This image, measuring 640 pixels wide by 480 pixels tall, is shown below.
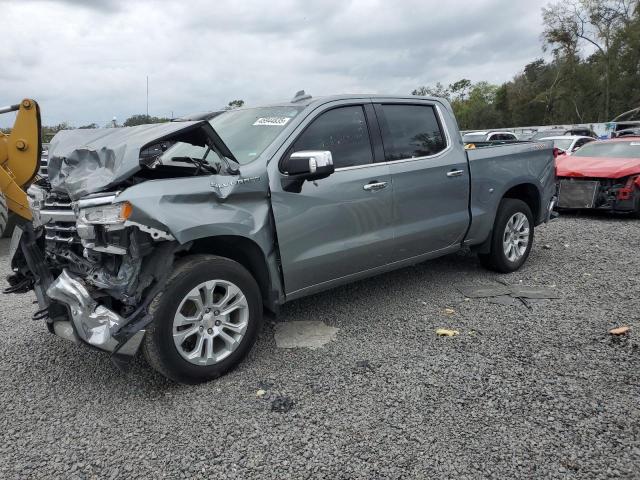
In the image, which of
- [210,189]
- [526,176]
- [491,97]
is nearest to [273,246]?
[210,189]

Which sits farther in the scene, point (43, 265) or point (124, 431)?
point (43, 265)

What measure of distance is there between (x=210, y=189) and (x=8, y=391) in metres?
1.93

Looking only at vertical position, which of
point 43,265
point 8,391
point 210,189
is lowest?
point 8,391

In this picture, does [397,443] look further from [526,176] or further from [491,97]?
[491,97]

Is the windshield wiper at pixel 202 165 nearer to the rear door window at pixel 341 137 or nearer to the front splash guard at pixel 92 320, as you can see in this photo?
the rear door window at pixel 341 137

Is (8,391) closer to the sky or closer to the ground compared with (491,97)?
closer to the ground

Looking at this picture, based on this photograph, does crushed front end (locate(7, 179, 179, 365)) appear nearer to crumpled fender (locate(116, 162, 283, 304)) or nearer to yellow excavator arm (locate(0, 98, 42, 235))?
crumpled fender (locate(116, 162, 283, 304))

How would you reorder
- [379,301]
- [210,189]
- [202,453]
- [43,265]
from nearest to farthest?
1. [202,453]
2. [210,189]
3. [43,265]
4. [379,301]

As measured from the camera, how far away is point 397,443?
2.78 m

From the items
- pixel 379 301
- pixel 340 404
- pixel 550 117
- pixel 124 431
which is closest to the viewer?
pixel 124 431

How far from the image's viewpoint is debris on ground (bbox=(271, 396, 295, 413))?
315cm

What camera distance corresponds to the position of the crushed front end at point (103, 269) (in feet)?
Answer: 10.0

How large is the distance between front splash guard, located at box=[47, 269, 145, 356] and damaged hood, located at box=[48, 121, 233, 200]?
58 cm

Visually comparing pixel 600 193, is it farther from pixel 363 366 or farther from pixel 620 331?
pixel 363 366
